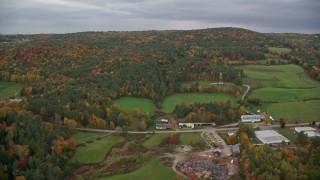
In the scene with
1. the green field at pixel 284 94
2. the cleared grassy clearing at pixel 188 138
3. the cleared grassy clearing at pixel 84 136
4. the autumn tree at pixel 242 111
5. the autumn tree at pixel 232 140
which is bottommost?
the cleared grassy clearing at pixel 84 136

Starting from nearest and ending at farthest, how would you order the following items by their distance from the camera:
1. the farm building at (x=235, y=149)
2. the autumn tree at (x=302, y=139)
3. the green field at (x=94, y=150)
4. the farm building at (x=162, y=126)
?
1. the farm building at (x=235, y=149)
2. the green field at (x=94, y=150)
3. the autumn tree at (x=302, y=139)
4. the farm building at (x=162, y=126)

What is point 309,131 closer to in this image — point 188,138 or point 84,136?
point 188,138

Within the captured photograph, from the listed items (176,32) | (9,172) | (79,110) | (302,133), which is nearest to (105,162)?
(9,172)

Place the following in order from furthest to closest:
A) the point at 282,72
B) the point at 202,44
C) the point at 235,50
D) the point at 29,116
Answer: the point at 202,44
the point at 235,50
the point at 282,72
the point at 29,116

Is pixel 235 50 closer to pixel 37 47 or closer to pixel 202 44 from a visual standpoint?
pixel 202 44

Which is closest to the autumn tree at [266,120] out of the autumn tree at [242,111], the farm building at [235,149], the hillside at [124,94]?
the hillside at [124,94]

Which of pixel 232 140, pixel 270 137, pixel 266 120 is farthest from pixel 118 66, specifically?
pixel 270 137

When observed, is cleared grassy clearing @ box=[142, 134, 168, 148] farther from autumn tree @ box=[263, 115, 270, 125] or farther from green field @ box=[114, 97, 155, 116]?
autumn tree @ box=[263, 115, 270, 125]

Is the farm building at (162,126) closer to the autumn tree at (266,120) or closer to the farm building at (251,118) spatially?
the farm building at (251,118)
